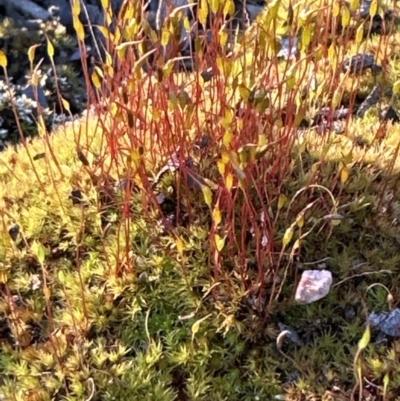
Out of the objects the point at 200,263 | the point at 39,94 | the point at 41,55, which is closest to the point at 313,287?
the point at 200,263

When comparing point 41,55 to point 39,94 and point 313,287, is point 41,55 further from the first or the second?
point 313,287

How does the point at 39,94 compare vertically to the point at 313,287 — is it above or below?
below

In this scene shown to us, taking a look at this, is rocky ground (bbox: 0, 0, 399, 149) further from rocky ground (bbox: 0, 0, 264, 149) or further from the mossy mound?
the mossy mound

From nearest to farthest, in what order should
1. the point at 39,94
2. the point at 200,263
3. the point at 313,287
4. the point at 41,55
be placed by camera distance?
the point at 313,287
the point at 200,263
the point at 39,94
the point at 41,55

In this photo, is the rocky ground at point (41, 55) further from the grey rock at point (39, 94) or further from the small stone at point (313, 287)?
the small stone at point (313, 287)

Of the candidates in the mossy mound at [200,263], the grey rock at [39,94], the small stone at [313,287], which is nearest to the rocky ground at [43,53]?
the grey rock at [39,94]

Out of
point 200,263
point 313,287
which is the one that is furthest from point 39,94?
point 313,287

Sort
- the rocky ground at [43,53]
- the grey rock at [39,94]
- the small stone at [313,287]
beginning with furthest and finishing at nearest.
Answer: the grey rock at [39,94] → the rocky ground at [43,53] → the small stone at [313,287]

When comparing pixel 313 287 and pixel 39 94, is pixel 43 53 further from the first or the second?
pixel 313 287

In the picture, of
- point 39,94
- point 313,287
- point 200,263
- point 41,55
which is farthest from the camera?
point 41,55

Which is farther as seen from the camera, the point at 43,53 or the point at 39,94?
the point at 43,53
